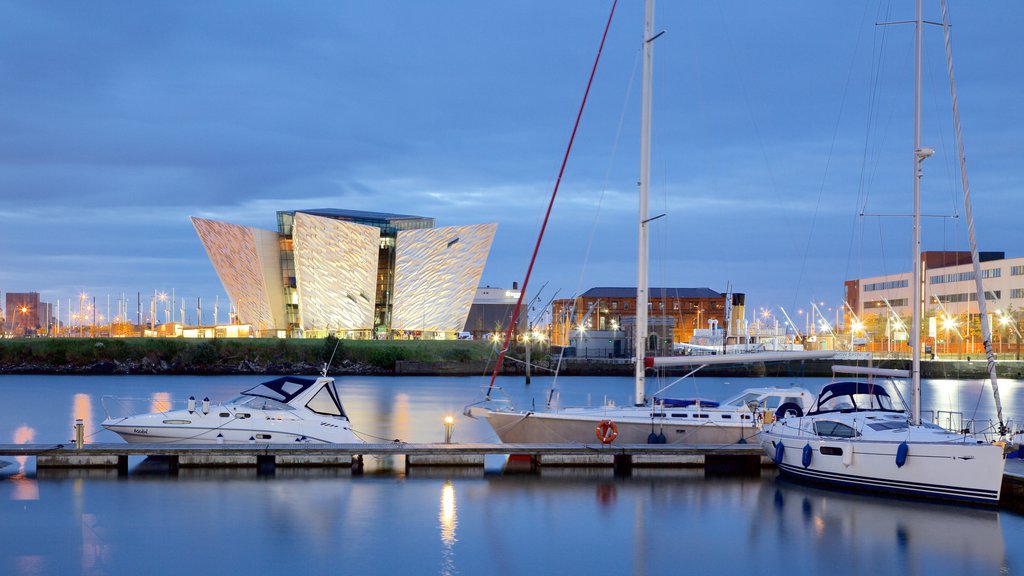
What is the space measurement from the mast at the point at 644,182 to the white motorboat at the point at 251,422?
30.1 feet

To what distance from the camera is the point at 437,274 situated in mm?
111062

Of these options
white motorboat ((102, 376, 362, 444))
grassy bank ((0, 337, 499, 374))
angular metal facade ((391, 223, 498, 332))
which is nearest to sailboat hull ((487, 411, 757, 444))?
white motorboat ((102, 376, 362, 444))

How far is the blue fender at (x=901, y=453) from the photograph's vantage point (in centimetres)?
2361

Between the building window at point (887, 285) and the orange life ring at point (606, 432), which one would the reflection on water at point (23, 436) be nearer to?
the orange life ring at point (606, 432)

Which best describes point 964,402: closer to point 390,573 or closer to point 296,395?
point 296,395

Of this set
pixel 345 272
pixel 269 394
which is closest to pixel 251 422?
pixel 269 394

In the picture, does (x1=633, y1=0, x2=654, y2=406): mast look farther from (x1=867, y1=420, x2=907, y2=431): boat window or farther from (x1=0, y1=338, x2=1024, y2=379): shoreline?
(x1=0, y1=338, x2=1024, y2=379): shoreline

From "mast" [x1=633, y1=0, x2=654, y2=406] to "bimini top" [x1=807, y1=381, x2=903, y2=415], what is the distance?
17.1 ft

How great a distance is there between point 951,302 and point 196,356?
301 ft

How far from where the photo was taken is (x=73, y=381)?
8300 centimetres

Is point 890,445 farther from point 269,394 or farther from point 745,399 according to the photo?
point 269,394

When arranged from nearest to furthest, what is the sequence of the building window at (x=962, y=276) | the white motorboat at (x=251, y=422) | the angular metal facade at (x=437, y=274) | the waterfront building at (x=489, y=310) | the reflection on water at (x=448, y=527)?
the reflection on water at (x=448, y=527) → the white motorboat at (x=251, y=422) → the angular metal facade at (x=437, y=274) → the building window at (x=962, y=276) → the waterfront building at (x=489, y=310)

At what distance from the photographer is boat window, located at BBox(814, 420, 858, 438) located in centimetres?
2508

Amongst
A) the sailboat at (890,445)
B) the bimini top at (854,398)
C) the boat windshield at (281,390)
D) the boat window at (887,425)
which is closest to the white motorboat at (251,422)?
the boat windshield at (281,390)
